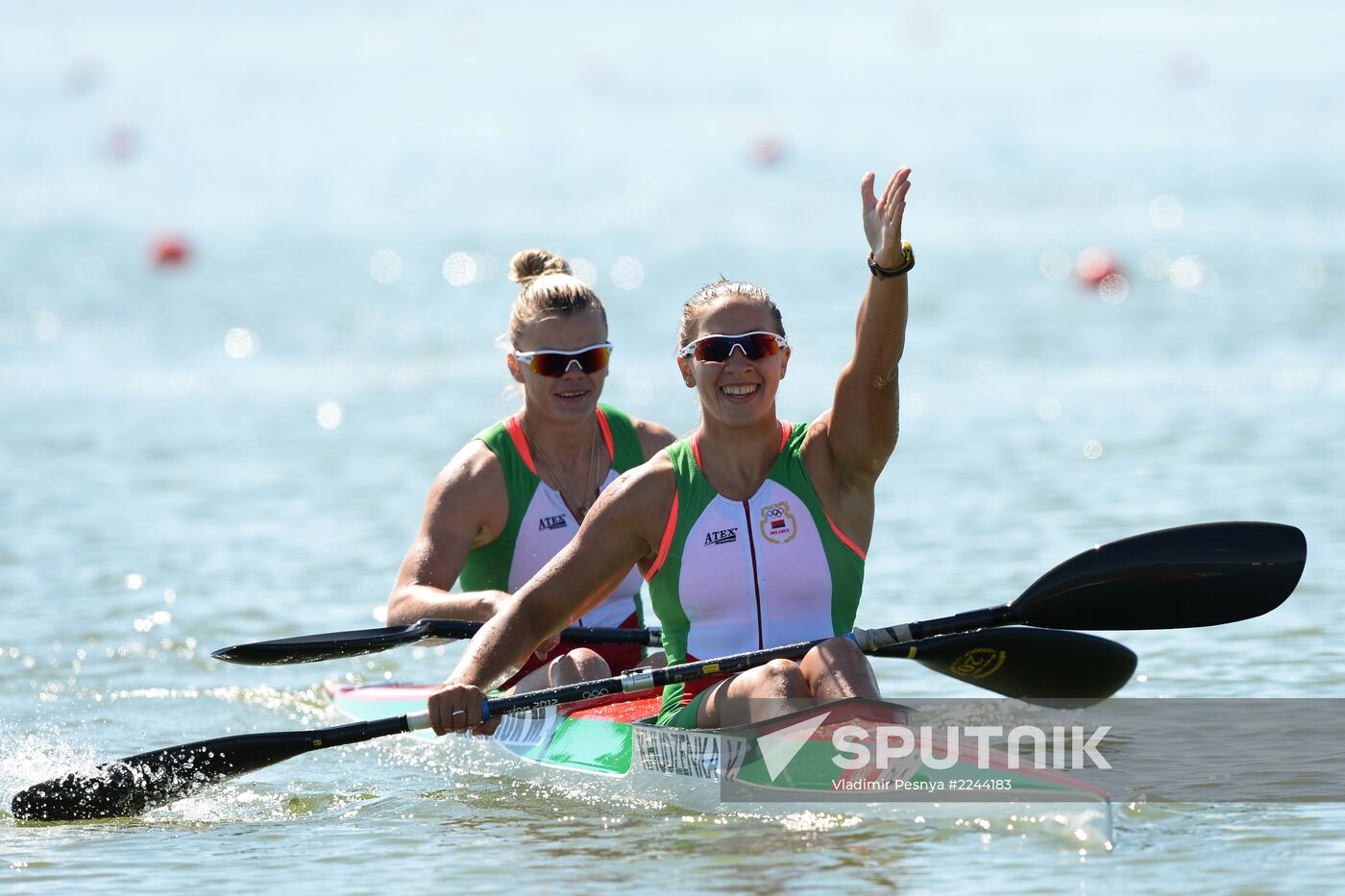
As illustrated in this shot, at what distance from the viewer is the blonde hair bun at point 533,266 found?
7664 mm

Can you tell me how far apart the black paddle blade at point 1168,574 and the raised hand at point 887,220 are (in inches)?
55.1

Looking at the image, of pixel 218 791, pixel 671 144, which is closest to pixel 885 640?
pixel 218 791

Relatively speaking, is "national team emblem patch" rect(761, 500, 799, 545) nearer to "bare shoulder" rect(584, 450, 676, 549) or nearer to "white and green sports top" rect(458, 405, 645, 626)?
"bare shoulder" rect(584, 450, 676, 549)

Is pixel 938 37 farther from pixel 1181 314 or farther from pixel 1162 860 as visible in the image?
pixel 1162 860

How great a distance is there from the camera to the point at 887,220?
5.19 metres

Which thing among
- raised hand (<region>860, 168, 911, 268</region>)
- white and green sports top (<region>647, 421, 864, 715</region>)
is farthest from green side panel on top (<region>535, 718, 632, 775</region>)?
raised hand (<region>860, 168, 911, 268</region>)

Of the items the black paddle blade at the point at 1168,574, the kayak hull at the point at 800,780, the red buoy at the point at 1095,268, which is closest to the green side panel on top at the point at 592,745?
the kayak hull at the point at 800,780

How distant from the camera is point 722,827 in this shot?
5.75 m

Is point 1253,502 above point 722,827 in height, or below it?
above

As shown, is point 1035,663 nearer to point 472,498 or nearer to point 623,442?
point 623,442

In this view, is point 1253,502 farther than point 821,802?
Yes

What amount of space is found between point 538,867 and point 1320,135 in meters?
35.6

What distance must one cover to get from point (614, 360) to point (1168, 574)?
13431 millimetres

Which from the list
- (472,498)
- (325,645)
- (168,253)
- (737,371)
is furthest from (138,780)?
(168,253)
